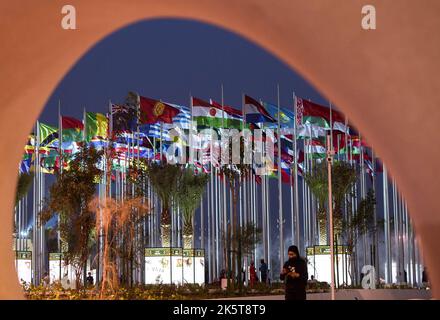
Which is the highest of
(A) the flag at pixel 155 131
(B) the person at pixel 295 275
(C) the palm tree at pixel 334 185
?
(A) the flag at pixel 155 131

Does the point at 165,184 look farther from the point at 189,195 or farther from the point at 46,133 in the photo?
the point at 46,133

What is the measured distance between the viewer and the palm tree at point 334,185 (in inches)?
1230

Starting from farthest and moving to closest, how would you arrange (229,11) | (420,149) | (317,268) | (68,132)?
(68,132) → (317,268) → (229,11) → (420,149)

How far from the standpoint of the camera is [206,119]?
36312mm

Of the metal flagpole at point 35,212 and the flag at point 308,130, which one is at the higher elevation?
the flag at point 308,130

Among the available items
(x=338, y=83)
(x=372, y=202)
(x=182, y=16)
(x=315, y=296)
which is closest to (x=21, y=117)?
(x=182, y=16)

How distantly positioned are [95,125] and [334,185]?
13.0 m

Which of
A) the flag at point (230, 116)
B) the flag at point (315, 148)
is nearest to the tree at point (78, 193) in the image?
the flag at point (230, 116)

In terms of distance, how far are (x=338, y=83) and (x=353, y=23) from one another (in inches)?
25.4

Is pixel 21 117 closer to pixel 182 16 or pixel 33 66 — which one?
pixel 33 66

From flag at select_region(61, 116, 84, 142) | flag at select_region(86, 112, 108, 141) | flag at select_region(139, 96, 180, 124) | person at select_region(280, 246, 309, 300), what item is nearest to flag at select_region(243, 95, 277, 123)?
flag at select_region(139, 96, 180, 124)

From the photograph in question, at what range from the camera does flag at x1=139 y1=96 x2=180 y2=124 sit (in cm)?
3603

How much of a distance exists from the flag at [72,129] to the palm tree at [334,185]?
1210 cm

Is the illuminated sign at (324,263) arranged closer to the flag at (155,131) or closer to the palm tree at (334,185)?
the palm tree at (334,185)
